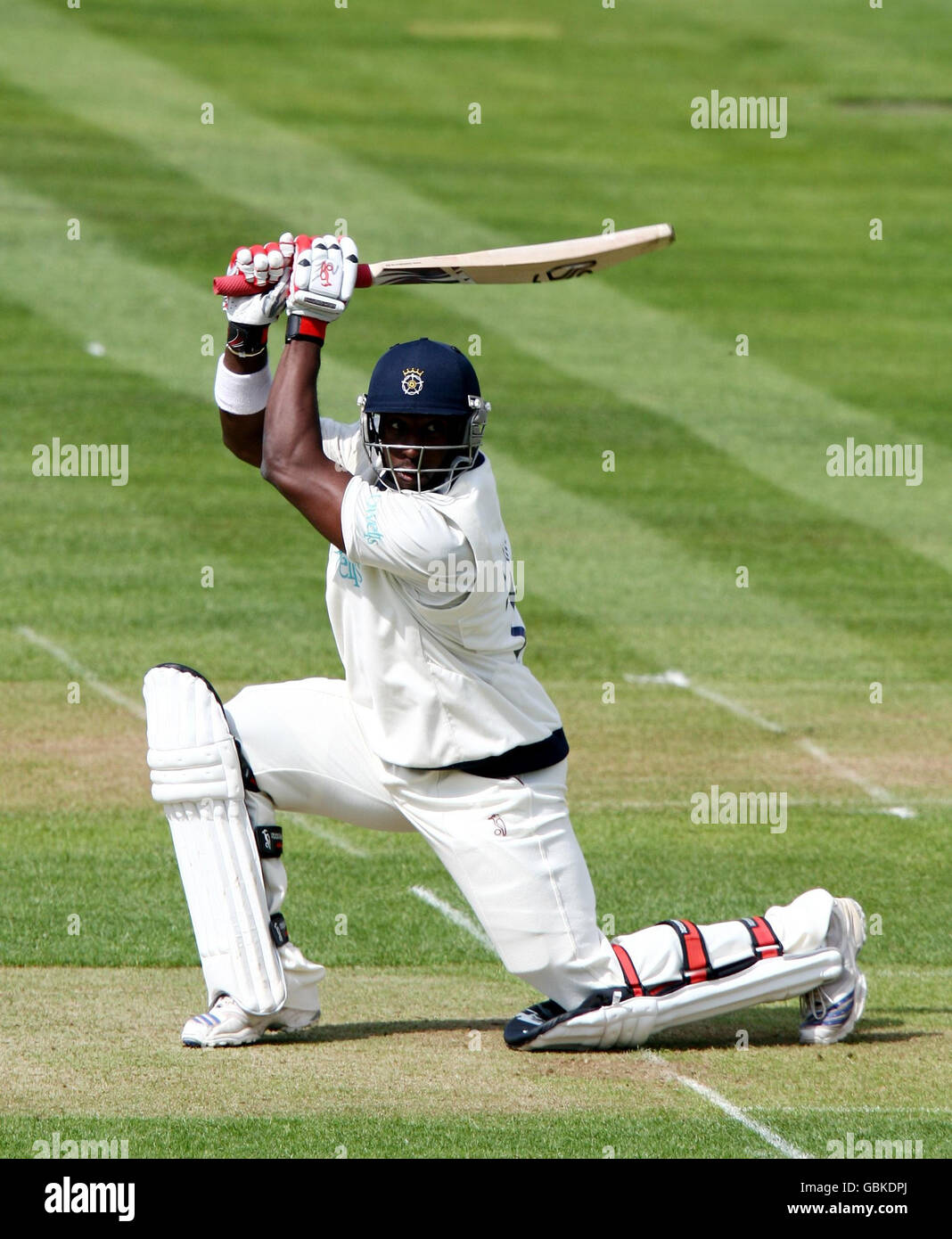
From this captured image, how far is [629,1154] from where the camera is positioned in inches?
199

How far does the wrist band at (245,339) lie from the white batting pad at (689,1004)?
7.78ft

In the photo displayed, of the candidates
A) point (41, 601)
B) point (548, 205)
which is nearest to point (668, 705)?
point (41, 601)

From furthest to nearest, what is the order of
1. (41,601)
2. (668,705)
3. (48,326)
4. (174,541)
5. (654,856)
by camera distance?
(48,326)
(174,541)
(41,601)
(668,705)
(654,856)

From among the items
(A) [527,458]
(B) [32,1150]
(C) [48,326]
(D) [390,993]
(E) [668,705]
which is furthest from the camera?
(C) [48,326]

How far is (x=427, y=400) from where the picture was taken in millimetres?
5828

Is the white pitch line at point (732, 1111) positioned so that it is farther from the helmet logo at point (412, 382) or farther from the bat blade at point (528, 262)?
the bat blade at point (528, 262)

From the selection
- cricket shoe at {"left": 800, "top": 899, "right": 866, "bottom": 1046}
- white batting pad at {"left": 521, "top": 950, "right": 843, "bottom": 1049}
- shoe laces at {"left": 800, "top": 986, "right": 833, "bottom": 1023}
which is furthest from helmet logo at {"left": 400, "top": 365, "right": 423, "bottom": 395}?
shoe laces at {"left": 800, "top": 986, "right": 833, "bottom": 1023}

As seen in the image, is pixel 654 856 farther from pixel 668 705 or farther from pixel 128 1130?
pixel 128 1130

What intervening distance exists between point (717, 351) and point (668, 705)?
8.64m

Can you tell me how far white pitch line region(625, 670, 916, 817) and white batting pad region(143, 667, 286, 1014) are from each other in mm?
4390

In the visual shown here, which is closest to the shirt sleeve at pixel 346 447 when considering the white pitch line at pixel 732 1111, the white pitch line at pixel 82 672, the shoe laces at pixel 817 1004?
the white pitch line at pixel 732 1111

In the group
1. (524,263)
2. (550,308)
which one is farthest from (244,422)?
(550,308)

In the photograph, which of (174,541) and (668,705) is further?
(174,541)

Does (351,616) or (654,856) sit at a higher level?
(351,616)
